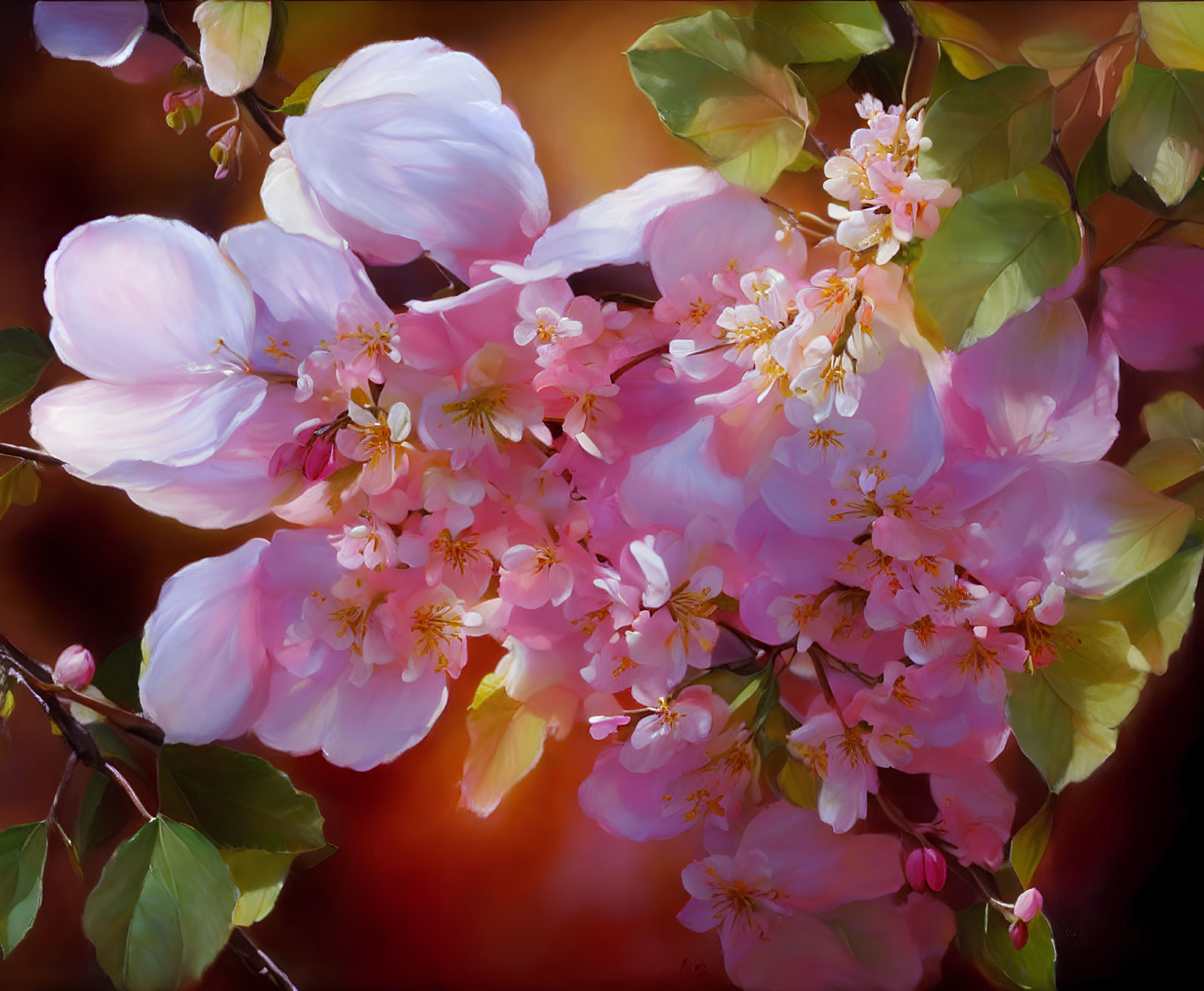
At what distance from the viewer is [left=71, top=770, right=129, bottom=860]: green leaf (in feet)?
2.56

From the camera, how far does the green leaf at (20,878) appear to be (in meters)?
0.77

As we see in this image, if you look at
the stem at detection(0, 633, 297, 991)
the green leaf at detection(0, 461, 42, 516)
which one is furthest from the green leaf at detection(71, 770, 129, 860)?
the green leaf at detection(0, 461, 42, 516)

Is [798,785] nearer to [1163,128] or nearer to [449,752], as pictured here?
[449,752]

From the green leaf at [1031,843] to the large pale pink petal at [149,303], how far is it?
783mm

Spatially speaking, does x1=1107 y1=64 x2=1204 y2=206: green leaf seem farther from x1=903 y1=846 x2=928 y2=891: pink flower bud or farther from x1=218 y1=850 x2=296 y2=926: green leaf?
x1=218 y1=850 x2=296 y2=926: green leaf

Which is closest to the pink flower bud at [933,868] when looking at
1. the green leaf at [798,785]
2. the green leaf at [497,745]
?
the green leaf at [798,785]

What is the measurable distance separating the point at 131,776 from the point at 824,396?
2.24ft

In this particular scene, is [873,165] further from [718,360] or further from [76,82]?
[76,82]

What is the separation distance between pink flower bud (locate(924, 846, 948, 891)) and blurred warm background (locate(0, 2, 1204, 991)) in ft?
0.30

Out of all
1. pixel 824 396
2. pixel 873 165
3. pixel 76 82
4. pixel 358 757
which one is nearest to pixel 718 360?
pixel 824 396

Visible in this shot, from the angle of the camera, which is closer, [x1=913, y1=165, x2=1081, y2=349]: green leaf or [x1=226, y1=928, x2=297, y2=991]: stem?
[x1=913, y1=165, x2=1081, y2=349]: green leaf

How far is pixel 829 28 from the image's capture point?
716 mm

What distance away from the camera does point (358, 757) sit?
2.52 ft

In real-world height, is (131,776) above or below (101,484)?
below
